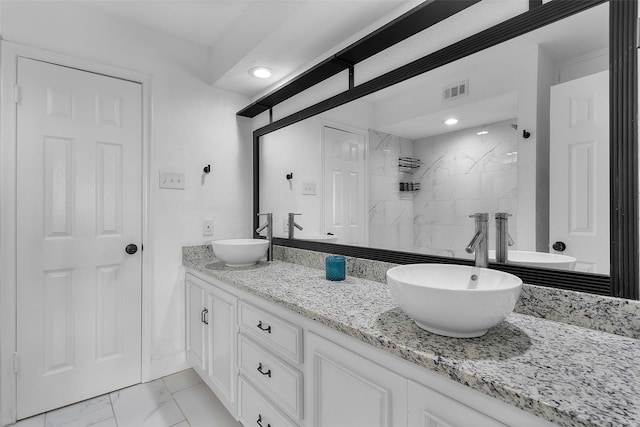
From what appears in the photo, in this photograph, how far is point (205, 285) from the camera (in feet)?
6.18

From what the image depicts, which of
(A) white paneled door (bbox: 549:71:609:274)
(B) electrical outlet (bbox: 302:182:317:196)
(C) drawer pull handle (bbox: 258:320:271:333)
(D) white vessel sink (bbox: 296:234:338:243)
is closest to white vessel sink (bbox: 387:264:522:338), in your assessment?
(A) white paneled door (bbox: 549:71:609:274)

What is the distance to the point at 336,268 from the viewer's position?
1.52m

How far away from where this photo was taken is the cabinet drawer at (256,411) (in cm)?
121

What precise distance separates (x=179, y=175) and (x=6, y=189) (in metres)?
0.87

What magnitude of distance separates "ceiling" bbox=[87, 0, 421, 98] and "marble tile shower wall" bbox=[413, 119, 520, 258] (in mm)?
691

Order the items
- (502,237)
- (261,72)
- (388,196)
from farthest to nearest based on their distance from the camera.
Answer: (261,72), (388,196), (502,237)

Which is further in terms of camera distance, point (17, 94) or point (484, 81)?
point (17, 94)

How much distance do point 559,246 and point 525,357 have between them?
1.56 ft

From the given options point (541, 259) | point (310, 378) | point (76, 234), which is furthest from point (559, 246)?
point (76, 234)

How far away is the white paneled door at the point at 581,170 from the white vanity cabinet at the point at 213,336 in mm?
1385

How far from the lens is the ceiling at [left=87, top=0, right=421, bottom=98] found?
4.88ft

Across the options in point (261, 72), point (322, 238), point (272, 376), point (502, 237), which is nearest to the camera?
point (502, 237)

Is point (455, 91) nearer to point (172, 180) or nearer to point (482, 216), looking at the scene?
point (482, 216)

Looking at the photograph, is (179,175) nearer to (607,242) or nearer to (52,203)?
(52,203)
